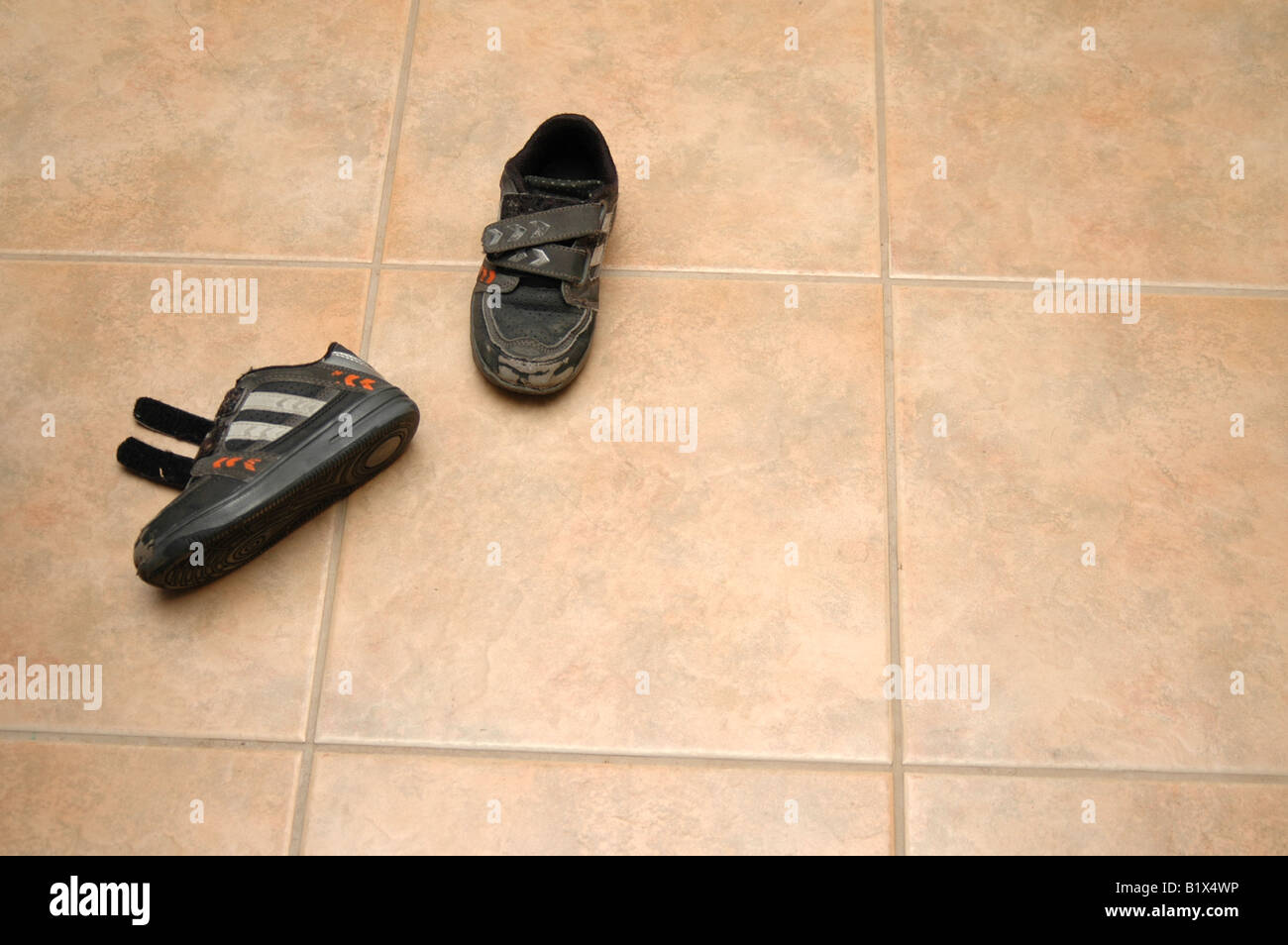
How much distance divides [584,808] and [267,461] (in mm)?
Answer: 538

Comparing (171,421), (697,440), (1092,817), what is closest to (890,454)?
(697,440)

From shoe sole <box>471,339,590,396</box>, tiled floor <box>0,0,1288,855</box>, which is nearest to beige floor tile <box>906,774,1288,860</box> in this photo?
tiled floor <box>0,0,1288,855</box>

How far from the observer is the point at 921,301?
1.38 metres

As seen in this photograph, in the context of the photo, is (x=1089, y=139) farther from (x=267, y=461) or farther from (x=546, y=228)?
(x=267, y=461)

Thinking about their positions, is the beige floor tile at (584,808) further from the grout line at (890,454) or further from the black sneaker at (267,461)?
the black sneaker at (267,461)

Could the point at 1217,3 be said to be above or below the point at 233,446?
above

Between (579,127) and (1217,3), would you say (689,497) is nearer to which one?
(579,127)

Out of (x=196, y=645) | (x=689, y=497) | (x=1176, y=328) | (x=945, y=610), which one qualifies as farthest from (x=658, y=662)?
(x=1176, y=328)

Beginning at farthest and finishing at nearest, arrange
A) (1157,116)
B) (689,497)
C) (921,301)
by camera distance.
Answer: (1157,116)
(921,301)
(689,497)

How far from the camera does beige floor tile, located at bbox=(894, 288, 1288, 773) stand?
118cm

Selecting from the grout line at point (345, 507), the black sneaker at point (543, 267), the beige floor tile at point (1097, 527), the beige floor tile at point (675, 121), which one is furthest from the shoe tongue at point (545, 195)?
the beige floor tile at point (1097, 527)

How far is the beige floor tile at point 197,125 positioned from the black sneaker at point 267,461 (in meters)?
0.28

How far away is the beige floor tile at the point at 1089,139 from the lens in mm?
1415

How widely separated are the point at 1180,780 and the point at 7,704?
1.35m
